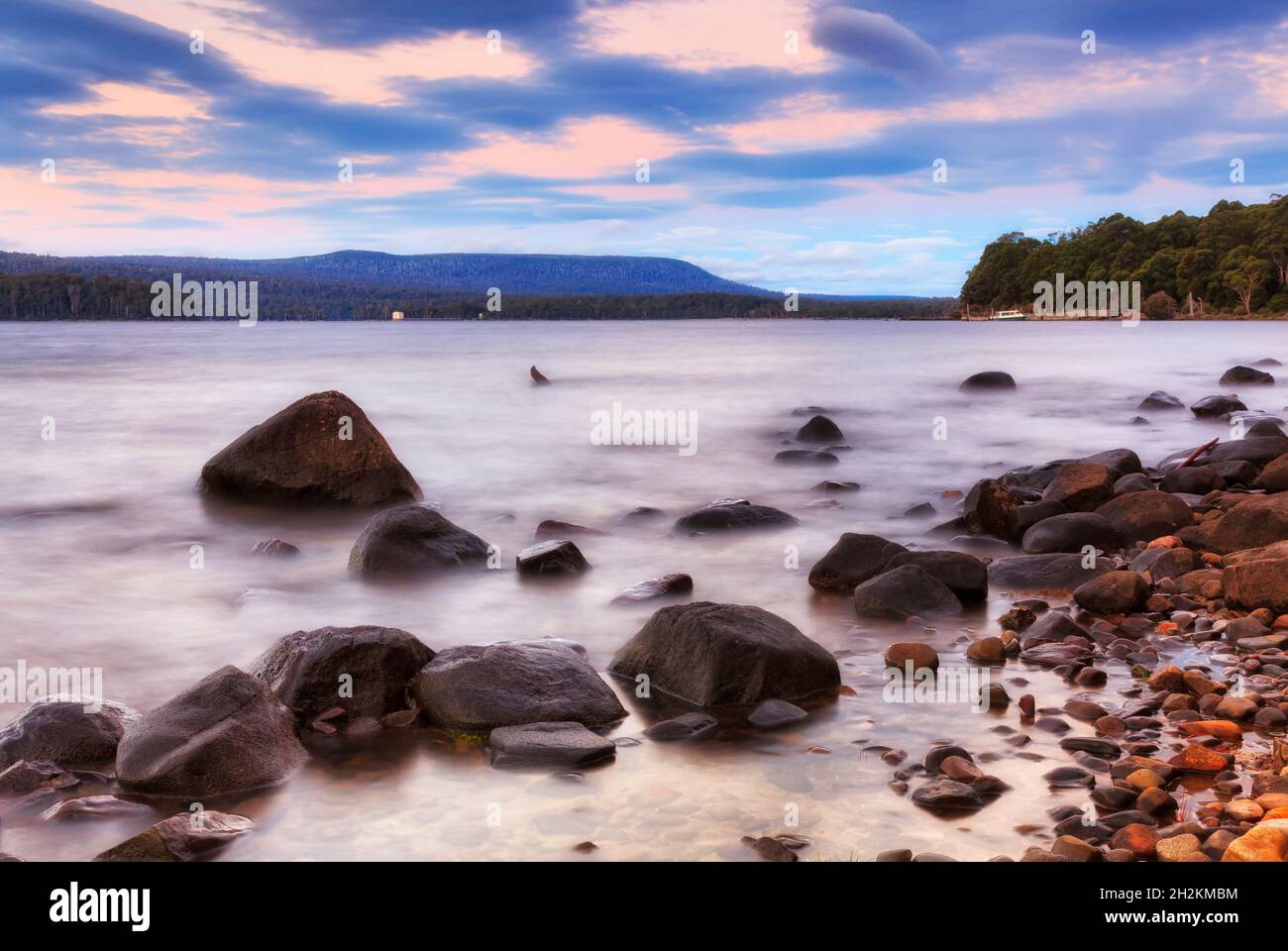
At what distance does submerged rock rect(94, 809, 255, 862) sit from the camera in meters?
4.71

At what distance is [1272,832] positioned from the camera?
13.7ft

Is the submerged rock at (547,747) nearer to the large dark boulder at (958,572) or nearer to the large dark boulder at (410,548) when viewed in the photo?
the large dark boulder at (958,572)

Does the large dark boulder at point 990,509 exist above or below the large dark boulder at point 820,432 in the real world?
below

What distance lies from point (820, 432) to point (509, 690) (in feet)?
54.0

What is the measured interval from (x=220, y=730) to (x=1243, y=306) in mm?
140107

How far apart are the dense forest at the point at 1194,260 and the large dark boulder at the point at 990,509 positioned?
12457 cm

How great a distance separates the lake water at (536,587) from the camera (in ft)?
17.0

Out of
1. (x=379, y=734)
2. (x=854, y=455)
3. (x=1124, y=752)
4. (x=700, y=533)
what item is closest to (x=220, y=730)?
(x=379, y=734)

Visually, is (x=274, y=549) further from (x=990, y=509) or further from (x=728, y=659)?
(x=990, y=509)

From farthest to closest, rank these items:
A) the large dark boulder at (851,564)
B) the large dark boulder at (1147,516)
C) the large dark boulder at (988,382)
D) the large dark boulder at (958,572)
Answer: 1. the large dark boulder at (988,382)
2. the large dark boulder at (1147,516)
3. the large dark boulder at (851,564)
4. the large dark boulder at (958,572)

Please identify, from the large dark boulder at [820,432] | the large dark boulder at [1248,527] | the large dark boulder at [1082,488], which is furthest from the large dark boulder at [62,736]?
the large dark boulder at [820,432]

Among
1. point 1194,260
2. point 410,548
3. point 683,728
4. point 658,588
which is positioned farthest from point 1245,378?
point 1194,260

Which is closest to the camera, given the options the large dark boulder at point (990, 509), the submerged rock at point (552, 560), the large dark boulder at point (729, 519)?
the submerged rock at point (552, 560)
